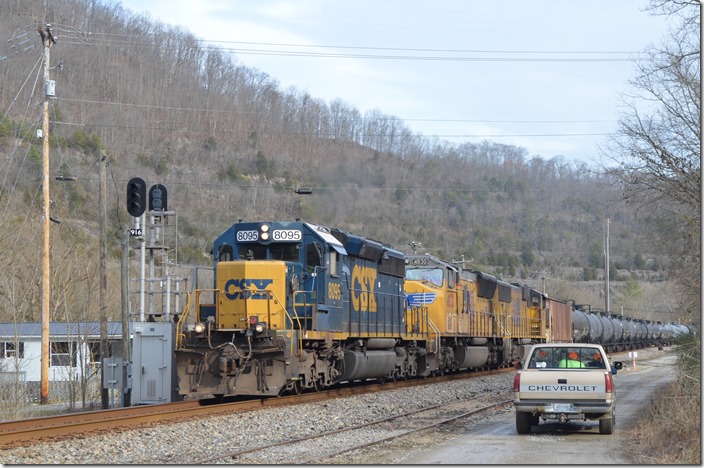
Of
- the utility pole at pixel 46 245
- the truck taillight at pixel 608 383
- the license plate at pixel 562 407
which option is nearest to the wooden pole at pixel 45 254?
the utility pole at pixel 46 245

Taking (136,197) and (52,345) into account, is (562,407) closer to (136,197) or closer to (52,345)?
(136,197)

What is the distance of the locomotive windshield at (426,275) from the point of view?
29234mm

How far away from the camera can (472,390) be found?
25.6 metres

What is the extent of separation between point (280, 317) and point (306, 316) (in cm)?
59

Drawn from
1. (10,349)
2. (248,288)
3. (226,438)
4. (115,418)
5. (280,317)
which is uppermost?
(248,288)

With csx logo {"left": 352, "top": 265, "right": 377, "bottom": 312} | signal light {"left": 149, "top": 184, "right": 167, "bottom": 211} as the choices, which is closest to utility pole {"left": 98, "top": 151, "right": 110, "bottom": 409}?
signal light {"left": 149, "top": 184, "right": 167, "bottom": 211}

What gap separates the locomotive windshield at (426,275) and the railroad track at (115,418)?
27.7ft

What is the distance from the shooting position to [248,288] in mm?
18719

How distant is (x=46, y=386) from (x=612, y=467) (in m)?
16.9

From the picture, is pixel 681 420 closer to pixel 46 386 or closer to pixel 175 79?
pixel 46 386

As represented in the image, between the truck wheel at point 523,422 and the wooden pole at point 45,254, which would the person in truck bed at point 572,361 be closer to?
the truck wheel at point 523,422

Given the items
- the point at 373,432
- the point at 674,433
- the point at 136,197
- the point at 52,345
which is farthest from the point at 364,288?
the point at 52,345

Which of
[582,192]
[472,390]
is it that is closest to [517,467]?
[472,390]

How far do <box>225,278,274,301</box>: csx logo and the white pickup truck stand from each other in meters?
6.01
